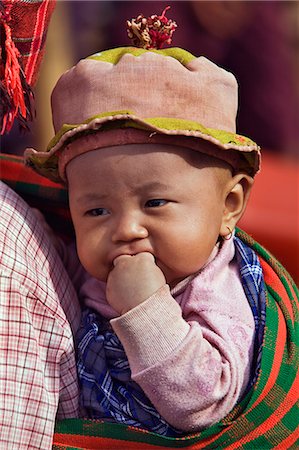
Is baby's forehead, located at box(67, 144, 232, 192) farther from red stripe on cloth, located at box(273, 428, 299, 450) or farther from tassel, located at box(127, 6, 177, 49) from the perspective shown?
red stripe on cloth, located at box(273, 428, 299, 450)

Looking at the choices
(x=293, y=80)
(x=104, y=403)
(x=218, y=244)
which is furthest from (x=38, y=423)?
(x=293, y=80)

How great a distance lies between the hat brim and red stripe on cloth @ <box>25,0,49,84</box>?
16 centimetres

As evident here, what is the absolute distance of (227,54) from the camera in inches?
168

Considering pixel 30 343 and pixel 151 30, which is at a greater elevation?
pixel 151 30

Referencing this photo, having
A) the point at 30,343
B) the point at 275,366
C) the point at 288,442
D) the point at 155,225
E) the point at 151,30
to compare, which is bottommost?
the point at 288,442

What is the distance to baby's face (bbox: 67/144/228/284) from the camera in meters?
1.55

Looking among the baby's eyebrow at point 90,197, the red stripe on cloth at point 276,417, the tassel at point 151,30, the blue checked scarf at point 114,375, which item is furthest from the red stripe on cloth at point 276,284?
the tassel at point 151,30

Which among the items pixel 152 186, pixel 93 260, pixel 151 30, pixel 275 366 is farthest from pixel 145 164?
pixel 275 366

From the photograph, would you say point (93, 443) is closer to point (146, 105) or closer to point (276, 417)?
point (276, 417)

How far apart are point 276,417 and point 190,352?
213 mm

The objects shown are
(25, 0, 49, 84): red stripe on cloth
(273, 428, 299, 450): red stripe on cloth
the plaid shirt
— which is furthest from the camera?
(25, 0, 49, 84): red stripe on cloth

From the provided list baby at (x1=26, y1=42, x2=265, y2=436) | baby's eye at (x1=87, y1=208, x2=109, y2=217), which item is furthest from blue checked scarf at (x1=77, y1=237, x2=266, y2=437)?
baby's eye at (x1=87, y1=208, x2=109, y2=217)

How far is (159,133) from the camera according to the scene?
152 cm

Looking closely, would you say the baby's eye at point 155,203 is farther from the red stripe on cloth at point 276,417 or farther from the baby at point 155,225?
the red stripe on cloth at point 276,417
